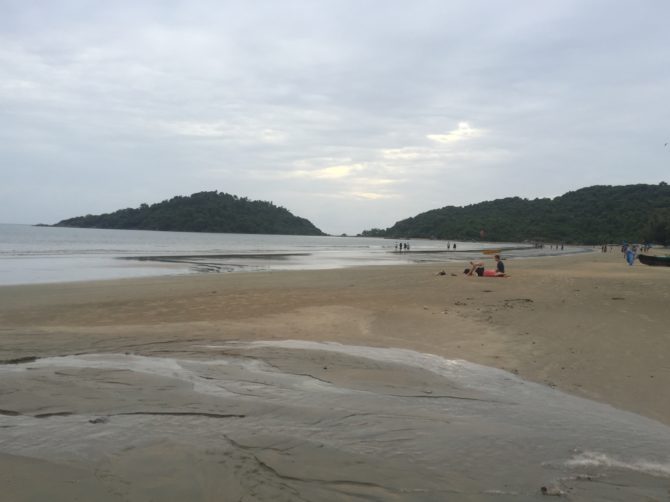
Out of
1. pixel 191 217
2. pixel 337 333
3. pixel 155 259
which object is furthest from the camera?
pixel 191 217

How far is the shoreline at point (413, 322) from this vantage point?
7195mm

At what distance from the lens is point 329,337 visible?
947 centimetres

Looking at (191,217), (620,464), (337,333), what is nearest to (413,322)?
(337,333)

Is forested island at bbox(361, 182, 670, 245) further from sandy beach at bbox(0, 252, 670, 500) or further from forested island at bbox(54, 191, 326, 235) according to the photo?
sandy beach at bbox(0, 252, 670, 500)

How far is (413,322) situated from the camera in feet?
36.5

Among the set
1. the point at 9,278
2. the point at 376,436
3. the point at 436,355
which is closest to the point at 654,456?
the point at 376,436

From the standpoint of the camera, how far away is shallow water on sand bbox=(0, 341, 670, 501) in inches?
137

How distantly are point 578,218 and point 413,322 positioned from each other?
166538 mm

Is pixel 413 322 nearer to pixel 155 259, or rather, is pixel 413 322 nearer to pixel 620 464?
pixel 620 464

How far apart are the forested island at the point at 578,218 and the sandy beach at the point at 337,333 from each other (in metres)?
114

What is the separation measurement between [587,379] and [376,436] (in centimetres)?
370

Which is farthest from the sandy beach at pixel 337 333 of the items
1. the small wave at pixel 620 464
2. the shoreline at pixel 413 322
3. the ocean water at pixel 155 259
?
the ocean water at pixel 155 259

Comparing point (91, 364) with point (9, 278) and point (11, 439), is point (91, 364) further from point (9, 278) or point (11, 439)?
point (9, 278)

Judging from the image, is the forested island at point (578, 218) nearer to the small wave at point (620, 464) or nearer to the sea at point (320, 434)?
the sea at point (320, 434)
